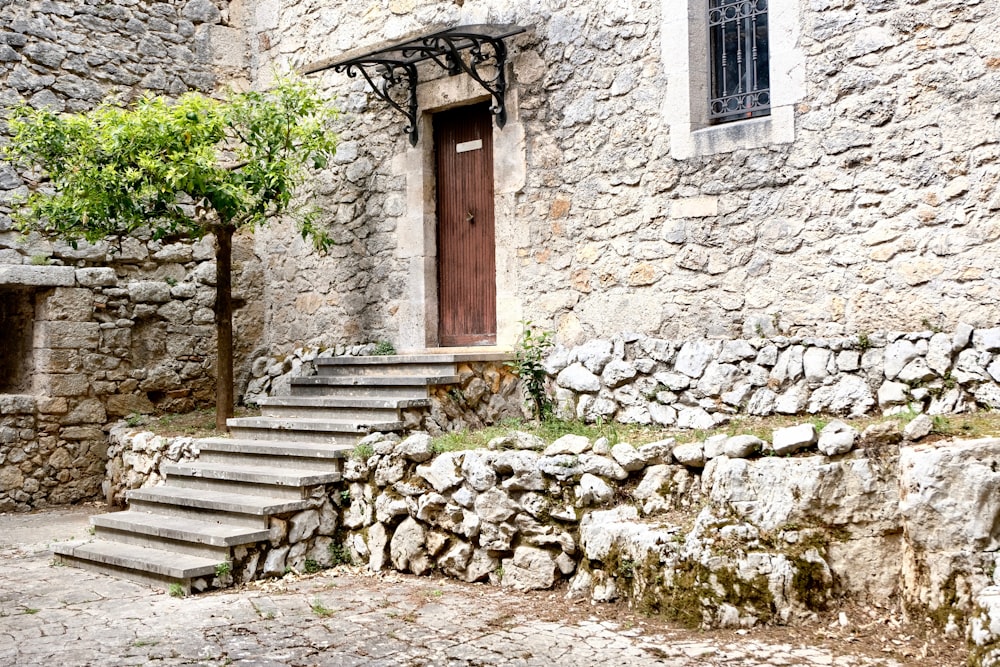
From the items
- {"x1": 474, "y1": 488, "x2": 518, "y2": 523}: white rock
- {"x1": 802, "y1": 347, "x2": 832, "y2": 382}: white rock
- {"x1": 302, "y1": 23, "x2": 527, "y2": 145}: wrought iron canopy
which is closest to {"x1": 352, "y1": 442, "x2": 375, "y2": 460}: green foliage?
{"x1": 474, "y1": 488, "x2": 518, "y2": 523}: white rock

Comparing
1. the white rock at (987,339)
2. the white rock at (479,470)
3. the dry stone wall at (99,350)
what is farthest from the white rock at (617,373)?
the dry stone wall at (99,350)

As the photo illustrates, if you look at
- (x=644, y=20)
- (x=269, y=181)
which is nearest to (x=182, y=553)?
(x=269, y=181)

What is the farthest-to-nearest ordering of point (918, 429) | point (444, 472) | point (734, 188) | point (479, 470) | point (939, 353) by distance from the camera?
point (734, 188)
point (444, 472)
point (479, 470)
point (939, 353)
point (918, 429)

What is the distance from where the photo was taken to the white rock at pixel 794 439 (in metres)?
4.67

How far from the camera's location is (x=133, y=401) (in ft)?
28.8

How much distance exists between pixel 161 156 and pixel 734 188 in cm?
411

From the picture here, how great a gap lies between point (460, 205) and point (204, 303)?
2.74 metres

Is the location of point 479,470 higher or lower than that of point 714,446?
lower

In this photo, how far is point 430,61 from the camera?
8.01m

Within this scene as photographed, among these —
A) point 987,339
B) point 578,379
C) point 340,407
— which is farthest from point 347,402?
point 987,339

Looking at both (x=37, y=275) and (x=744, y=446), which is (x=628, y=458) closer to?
(x=744, y=446)

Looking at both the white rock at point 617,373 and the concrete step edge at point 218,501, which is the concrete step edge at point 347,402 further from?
the white rock at point 617,373

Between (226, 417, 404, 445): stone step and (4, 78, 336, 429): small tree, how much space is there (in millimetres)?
849

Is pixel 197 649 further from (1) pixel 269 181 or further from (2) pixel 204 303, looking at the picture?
(2) pixel 204 303
